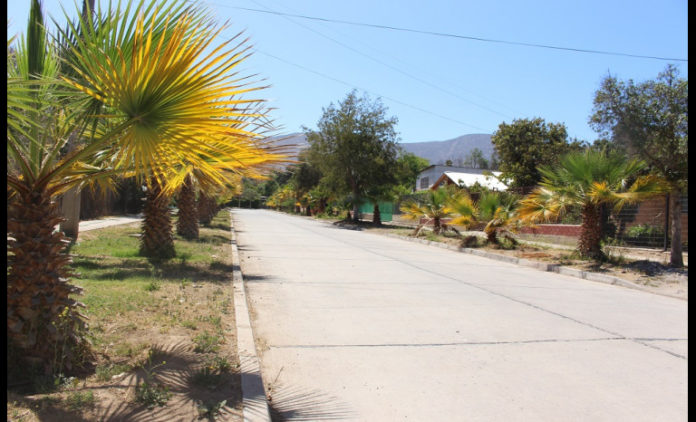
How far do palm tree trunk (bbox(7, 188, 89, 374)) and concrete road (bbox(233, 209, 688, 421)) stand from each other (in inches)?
62.7

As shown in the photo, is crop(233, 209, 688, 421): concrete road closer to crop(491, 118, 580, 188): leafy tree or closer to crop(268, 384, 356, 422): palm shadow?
crop(268, 384, 356, 422): palm shadow

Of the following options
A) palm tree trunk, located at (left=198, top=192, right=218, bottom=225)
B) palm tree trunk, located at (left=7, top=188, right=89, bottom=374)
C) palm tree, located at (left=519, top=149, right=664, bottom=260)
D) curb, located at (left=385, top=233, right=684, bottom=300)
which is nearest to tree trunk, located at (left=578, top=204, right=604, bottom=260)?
palm tree, located at (left=519, top=149, right=664, bottom=260)

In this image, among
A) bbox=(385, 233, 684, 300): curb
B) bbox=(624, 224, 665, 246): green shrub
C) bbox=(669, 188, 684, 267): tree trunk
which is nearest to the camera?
bbox=(385, 233, 684, 300): curb

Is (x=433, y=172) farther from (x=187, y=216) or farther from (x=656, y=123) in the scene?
(x=656, y=123)

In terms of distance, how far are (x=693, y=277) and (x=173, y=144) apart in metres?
3.38

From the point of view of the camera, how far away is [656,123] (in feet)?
35.5

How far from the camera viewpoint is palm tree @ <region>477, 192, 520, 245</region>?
53.2ft

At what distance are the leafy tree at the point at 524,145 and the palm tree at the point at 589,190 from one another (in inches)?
A: 909

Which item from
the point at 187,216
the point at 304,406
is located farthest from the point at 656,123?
the point at 187,216

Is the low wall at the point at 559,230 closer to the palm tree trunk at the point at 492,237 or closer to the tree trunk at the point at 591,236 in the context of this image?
the palm tree trunk at the point at 492,237

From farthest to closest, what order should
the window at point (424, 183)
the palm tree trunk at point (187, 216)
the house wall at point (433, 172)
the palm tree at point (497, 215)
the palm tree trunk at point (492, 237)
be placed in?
1. the window at point (424, 183)
2. the house wall at point (433, 172)
3. the palm tree trunk at point (492, 237)
4. the palm tree at point (497, 215)
5. the palm tree trunk at point (187, 216)

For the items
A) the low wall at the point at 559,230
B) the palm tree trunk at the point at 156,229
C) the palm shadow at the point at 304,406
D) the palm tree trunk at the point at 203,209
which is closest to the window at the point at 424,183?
the palm tree trunk at the point at 203,209

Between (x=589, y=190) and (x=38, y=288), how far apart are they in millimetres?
11551

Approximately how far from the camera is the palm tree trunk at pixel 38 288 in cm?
350
